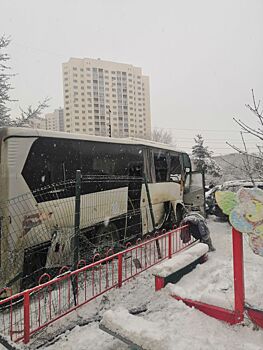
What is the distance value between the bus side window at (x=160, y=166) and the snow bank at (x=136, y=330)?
6.16 m

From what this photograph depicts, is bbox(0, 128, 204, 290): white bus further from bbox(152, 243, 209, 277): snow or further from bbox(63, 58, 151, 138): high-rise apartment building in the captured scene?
bbox(63, 58, 151, 138): high-rise apartment building

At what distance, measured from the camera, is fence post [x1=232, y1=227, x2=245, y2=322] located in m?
3.35

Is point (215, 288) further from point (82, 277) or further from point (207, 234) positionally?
point (207, 234)

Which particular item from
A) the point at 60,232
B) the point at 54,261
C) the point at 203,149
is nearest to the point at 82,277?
the point at 54,261

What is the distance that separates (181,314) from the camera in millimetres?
3695

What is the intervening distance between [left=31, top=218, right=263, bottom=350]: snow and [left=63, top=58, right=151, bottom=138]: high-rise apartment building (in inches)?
1666

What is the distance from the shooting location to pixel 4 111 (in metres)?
17.7

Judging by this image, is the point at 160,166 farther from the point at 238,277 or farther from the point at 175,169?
the point at 238,277

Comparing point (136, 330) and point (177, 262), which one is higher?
point (136, 330)

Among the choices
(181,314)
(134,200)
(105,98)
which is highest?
(105,98)

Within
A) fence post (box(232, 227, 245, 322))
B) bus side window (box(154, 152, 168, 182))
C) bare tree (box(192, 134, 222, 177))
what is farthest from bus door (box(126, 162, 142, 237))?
bare tree (box(192, 134, 222, 177))

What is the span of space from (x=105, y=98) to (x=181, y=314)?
5309cm

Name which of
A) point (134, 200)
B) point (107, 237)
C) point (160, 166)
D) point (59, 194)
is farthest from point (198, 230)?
point (59, 194)

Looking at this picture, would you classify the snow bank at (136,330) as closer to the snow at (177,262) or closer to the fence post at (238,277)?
the fence post at (238,277)
